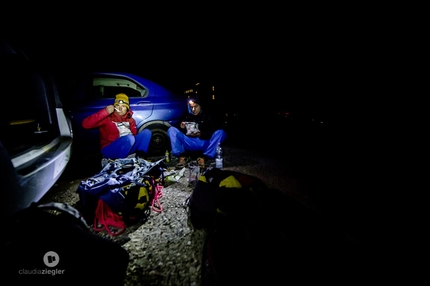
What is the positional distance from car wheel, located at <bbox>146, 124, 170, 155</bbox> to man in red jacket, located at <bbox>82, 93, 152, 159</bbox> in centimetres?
54

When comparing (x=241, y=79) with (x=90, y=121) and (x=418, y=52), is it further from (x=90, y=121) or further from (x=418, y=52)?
(x=90, y=121)

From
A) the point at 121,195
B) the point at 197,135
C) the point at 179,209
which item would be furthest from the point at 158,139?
the point at 121,195

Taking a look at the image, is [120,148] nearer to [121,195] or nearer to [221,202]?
[121,195]

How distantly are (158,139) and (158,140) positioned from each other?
2 cm

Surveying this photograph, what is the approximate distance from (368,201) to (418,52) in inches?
284

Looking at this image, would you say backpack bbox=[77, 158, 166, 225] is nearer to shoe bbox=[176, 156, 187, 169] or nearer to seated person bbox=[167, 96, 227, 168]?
shoe bbox=[176, 156, 187, 169]

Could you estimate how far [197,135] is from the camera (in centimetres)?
464

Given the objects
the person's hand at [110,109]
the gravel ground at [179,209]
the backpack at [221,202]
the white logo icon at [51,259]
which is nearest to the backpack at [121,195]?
the gravel ground at [179,209]

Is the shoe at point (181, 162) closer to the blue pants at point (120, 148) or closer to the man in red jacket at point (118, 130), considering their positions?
the man in red jacket at point (118, 130)

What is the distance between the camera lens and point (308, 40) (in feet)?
→ 36.0

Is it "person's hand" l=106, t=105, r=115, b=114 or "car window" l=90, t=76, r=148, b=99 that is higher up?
"car window" l=90, t=76, r=148, b=99

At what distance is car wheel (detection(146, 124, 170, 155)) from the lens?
15.3ft

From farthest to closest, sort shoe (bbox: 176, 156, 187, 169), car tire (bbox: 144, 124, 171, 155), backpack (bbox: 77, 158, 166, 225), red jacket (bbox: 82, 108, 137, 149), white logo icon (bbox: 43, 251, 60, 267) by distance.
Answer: car tire (bbox: 144, 124, 171, 155)
shoe (bbox: 176, 156, 187, 169)
red jacket (bbox: 82, 108, 137, 149)
backpack (bbox: 77, 158, 166, 225)
white logo icon (bbox: 43, 251, 60, 267)

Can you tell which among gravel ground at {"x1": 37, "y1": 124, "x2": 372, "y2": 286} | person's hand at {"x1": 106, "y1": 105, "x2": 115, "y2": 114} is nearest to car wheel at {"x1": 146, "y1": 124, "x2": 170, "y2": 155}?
person's hand at {"x1": 106, "y1": 105, "x2": 115, "y2": 114}
